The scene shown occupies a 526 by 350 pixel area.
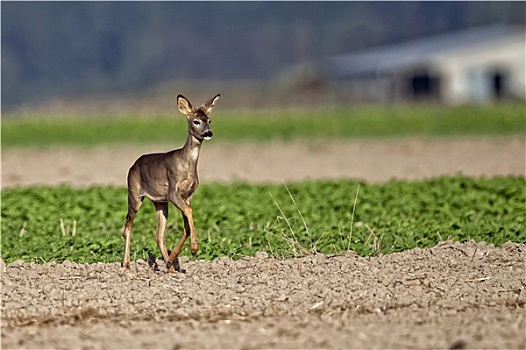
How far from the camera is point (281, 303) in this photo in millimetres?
10961

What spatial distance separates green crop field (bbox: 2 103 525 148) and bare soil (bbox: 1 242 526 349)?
86.4 ft

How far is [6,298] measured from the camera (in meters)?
11.4

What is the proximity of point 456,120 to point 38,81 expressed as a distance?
13038 cm

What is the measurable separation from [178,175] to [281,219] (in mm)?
4283

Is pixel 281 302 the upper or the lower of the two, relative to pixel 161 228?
lower

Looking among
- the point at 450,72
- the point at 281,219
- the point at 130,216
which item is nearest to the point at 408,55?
the point at 450,72

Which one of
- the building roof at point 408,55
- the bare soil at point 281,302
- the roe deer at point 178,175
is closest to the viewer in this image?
the bare soil at point 281,302

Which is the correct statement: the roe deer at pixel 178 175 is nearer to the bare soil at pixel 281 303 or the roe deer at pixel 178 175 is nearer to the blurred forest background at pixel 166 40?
the bare soil at pixel 281 303

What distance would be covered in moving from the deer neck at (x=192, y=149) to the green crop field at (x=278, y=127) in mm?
27459

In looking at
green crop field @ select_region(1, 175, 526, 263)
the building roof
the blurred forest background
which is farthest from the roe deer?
the blurred forest background

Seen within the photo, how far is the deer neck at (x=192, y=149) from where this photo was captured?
11.6 meters

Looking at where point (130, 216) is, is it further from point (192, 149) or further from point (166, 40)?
point (166, 40)

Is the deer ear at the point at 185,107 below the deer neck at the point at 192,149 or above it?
above

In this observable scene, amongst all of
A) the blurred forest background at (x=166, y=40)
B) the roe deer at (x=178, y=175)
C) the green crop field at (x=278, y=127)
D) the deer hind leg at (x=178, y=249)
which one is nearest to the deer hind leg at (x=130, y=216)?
the roe deer at (x=178, y=175)
